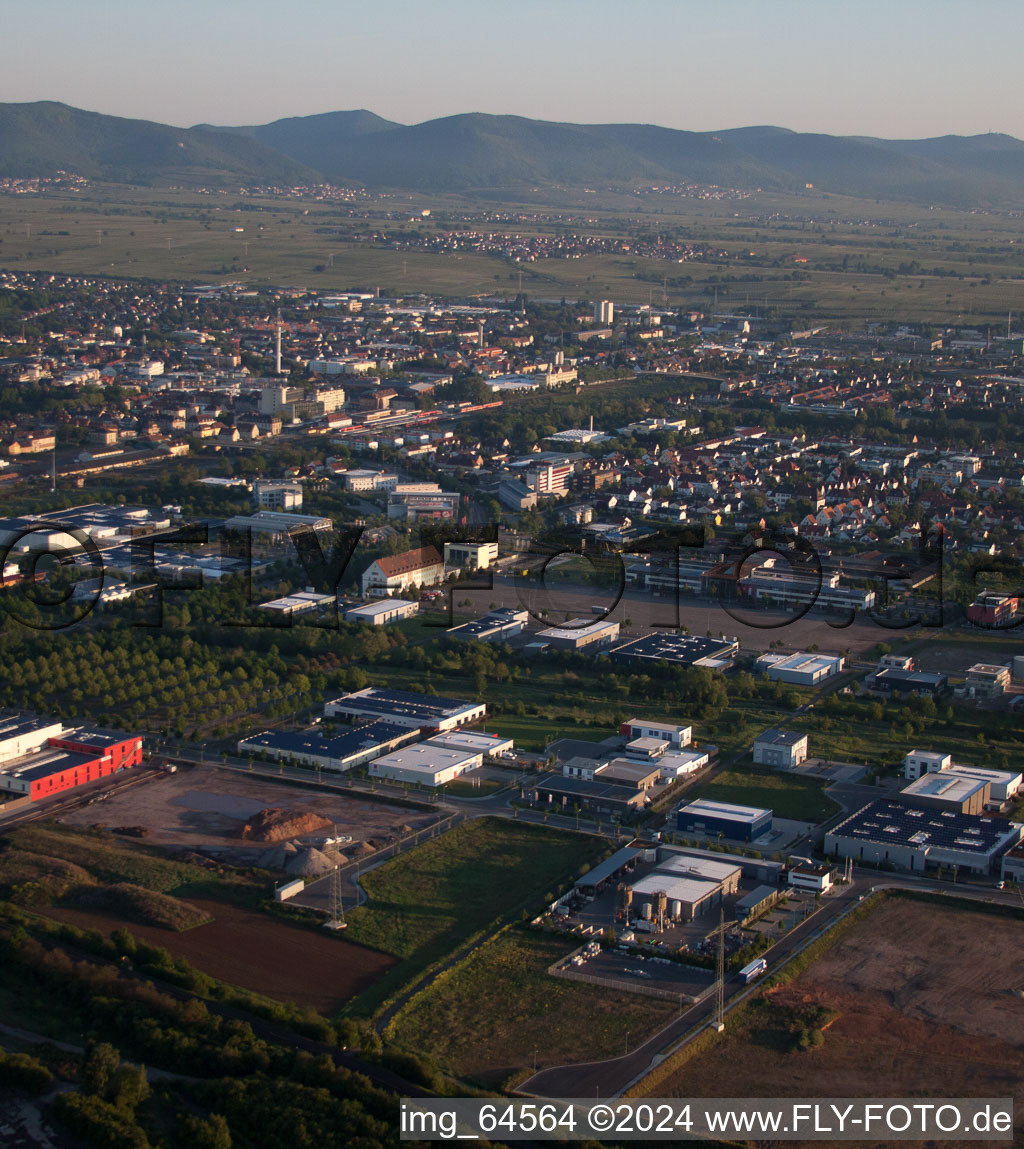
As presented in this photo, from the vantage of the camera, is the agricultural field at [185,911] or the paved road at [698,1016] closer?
the paved road at [698,1016]

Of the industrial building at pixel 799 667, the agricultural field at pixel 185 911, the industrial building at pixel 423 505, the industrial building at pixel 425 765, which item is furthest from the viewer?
the industrial building at pixel 423 505

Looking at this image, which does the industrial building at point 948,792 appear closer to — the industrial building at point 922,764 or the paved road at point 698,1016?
the industrial building at point 922,764

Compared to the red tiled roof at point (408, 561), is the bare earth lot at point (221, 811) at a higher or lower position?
lower

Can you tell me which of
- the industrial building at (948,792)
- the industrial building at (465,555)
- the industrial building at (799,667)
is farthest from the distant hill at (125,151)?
the industrial building at (948,792)

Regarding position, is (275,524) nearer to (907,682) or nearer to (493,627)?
(493,627)

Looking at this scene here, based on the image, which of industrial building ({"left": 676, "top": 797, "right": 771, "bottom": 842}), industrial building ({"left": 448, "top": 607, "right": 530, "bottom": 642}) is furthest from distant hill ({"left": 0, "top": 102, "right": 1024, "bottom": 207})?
industrial building ({"left": 676, "top": 797, "right": 771, "bottom": 842})

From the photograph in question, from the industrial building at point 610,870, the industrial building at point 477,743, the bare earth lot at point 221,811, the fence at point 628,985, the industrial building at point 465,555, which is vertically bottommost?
the fence at point 628,985

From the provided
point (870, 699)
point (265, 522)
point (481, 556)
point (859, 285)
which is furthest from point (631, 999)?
point (859, 285)
